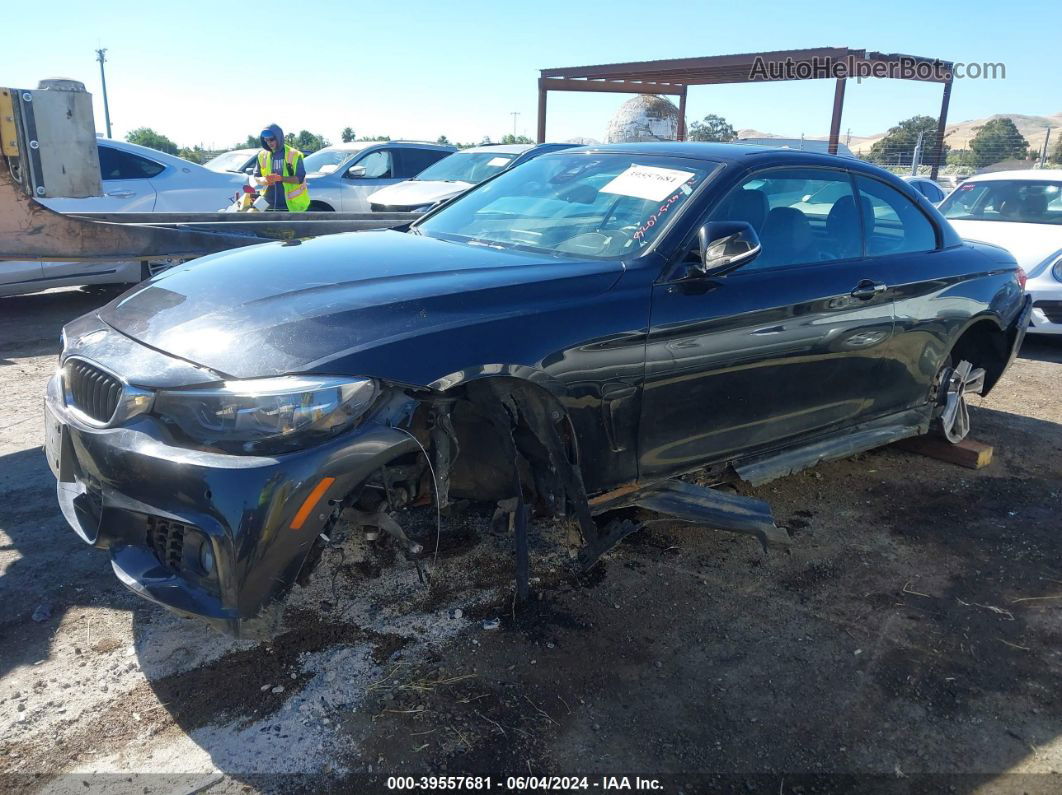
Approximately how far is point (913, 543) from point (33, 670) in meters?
3.64

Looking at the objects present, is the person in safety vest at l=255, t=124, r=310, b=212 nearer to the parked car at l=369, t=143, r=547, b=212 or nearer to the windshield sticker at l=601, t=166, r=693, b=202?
the parked car at l=369, t=143, r=547, b=212

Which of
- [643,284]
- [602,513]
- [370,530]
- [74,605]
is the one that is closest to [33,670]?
[74,605]

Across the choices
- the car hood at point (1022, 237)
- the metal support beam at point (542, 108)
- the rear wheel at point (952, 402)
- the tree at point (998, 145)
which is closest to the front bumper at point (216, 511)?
the rear wheel at point (952, 402)

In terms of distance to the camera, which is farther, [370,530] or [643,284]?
[643,284]

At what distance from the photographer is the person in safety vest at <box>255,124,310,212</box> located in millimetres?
8797

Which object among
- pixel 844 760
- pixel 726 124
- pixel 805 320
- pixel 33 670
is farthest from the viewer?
pixel 726 124

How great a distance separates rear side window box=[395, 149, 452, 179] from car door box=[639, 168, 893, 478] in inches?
351

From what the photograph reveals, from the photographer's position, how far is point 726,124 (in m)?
48.5

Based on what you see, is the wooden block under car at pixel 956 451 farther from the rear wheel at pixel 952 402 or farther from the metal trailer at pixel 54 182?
the metal trailer at pixel 54 182

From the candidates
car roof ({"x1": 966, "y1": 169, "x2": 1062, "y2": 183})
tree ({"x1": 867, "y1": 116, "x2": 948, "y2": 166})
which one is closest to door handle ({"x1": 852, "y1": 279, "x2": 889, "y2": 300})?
car roof ({"x1": 966, "y1": 169, "x2": 1062, "y2": 183})

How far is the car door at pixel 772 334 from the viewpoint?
3.12 metres

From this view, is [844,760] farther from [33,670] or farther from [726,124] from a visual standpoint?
[726,124]

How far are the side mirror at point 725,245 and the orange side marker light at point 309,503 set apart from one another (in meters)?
1.66

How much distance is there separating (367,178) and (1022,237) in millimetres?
8102
